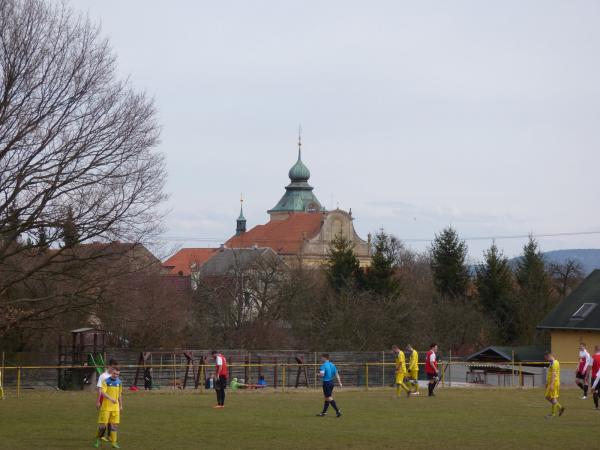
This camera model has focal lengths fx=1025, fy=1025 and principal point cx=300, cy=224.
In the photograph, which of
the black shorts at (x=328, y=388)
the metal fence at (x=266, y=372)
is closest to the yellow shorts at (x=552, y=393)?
the black shorts at (x=328, y=388)

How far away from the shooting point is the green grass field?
20141 millimetres

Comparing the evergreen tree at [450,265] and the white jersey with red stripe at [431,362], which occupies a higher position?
the evergreen tree at [450,265]

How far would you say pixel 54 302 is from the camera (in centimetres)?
3697

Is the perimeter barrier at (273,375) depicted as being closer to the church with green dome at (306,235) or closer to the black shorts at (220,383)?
the black shorts at (220,383)

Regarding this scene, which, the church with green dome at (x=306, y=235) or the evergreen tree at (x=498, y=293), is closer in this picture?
the evergreen tree at (x=498, y=293)

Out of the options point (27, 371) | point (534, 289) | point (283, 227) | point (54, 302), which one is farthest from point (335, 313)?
point (283, 227)

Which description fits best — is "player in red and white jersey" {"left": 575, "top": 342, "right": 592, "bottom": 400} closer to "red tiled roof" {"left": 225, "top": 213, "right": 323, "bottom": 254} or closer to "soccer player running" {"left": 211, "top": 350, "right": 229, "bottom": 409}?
"soccer player running" {"left": 211, "top": 350, "right": 229, "bottom": 409}

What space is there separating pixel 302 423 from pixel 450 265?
57.7m

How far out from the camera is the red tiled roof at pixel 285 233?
164m

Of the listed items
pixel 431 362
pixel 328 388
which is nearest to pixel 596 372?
pixel 431 362

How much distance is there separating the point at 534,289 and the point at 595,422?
5021 cm

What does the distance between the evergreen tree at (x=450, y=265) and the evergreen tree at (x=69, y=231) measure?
50276 millimetres

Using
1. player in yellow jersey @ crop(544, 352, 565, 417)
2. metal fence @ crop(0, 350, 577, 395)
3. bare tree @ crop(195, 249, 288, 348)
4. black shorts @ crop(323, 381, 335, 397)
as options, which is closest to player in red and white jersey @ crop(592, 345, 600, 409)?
player in yellow jersey @ crop(544, 352, 565, 417)

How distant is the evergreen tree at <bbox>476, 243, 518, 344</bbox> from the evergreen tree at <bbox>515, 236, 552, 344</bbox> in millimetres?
1072
